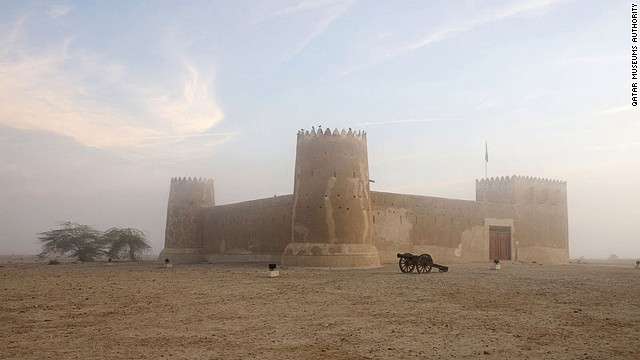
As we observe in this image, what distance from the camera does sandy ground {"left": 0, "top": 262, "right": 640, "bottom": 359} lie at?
7082 millimetres

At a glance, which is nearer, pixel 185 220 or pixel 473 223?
pixel 473 223

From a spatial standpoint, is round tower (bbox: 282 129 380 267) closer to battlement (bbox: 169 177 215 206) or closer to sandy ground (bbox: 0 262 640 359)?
sandy ground (bbox: 0 262 640 359)

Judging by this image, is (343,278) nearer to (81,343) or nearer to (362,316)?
(362,316)

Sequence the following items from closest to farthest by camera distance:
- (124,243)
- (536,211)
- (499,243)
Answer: (499,243), (536,211), (124,243)

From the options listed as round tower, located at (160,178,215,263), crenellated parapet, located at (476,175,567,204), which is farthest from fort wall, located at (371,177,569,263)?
round tower, located at (160,178,215,263)

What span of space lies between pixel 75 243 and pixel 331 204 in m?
25.2

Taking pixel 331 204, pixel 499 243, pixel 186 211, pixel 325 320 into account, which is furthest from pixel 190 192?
pixel 325 320

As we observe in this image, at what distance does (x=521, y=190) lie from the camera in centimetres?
3133

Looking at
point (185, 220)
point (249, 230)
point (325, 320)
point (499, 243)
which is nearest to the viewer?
point (325, 320)

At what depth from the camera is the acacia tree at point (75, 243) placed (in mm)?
38812

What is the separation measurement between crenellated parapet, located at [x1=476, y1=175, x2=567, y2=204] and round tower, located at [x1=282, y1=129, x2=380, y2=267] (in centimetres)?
1215

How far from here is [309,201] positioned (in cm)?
2227

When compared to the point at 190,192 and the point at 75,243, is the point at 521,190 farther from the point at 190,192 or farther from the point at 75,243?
the point at 75,243

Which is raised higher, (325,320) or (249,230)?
(249,230)
